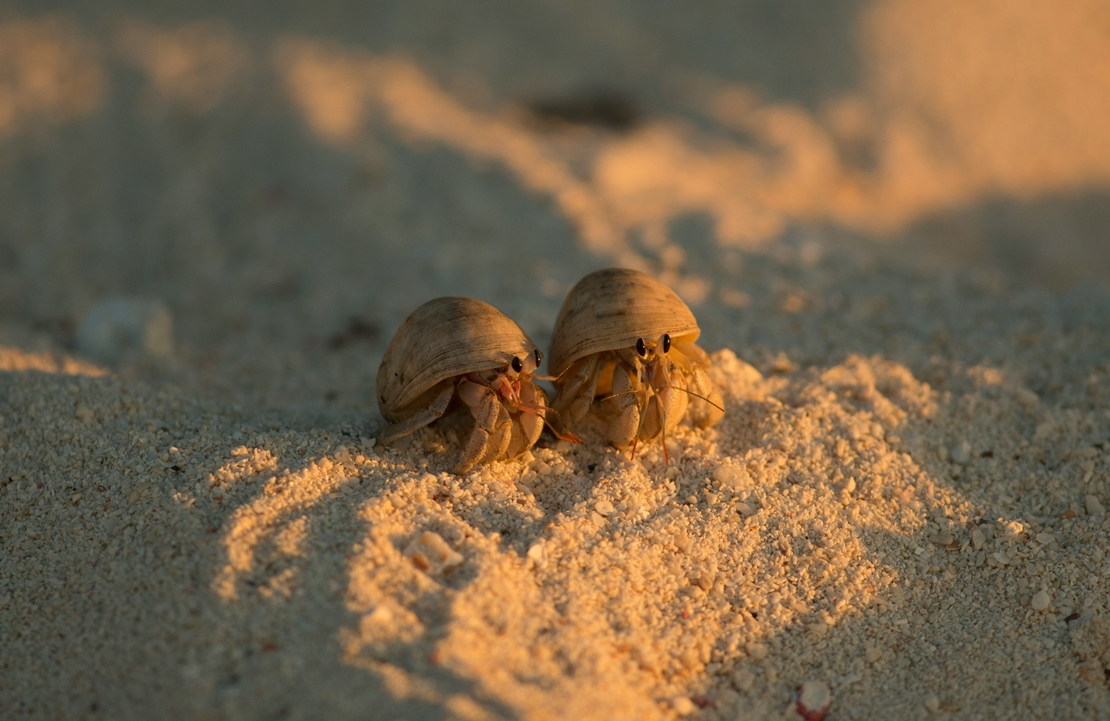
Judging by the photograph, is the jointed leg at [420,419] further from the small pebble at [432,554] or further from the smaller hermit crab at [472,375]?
the small pebble at [432,554]

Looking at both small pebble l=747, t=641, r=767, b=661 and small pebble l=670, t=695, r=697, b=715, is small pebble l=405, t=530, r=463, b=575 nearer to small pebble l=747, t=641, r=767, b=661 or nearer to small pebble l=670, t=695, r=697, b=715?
small pebble l=670, t=695, r=697, b=715

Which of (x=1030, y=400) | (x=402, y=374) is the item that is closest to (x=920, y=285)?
(x=1030, y=400)

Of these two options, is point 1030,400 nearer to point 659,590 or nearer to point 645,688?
point 659,590

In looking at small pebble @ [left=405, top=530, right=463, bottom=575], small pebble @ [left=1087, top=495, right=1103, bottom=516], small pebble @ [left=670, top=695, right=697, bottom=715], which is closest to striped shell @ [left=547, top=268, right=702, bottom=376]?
small pebble @ [left=405, top=530, right=463, bottom=575]

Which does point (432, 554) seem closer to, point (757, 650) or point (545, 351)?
point (757, 650)

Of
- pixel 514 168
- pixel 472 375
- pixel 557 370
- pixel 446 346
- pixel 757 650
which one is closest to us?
pixel 757 650

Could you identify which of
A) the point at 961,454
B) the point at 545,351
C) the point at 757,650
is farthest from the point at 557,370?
the point at 961,454
